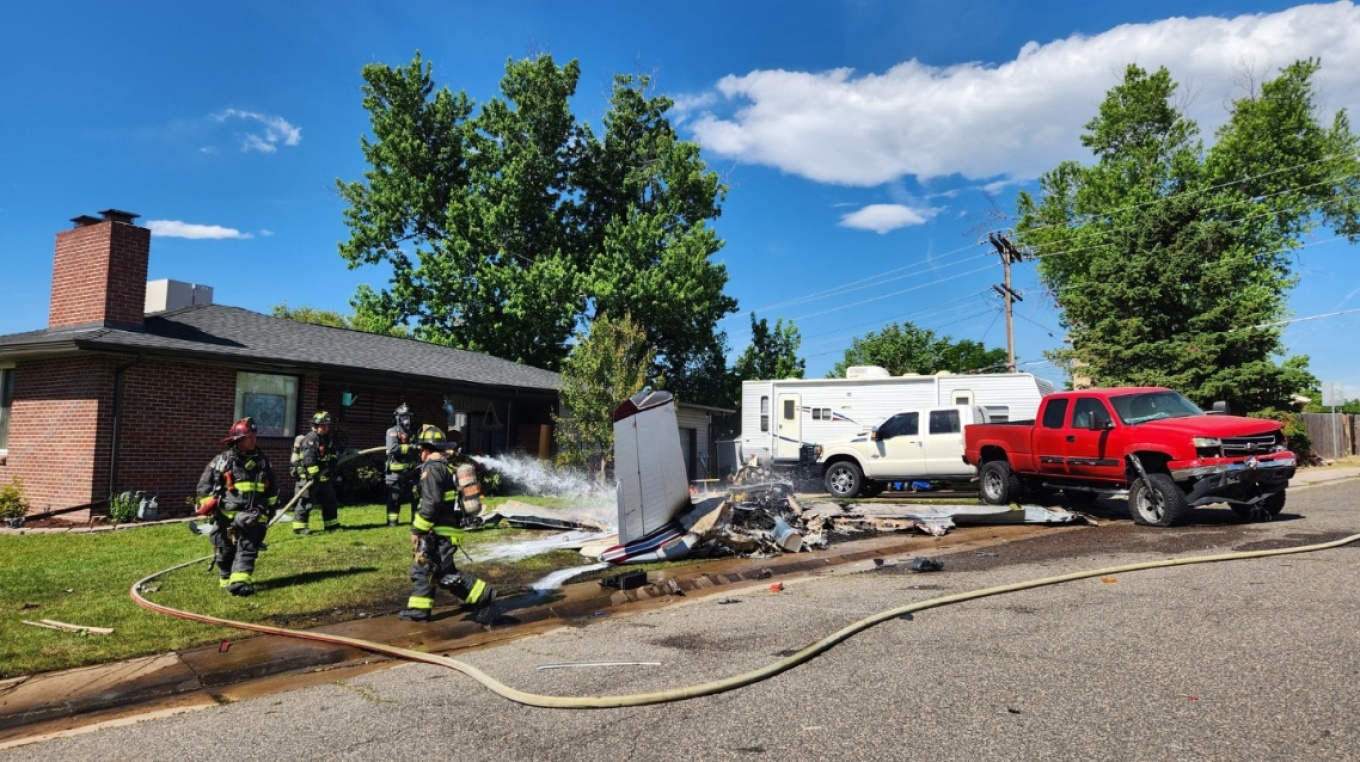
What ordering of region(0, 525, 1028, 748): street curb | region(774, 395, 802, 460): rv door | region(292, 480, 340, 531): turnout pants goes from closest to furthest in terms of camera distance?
→ region(0, 525, 1028, 748): street curb
region(292, 480, 340, 531): turnout pants
region(774, 395, 802, 460): rv door

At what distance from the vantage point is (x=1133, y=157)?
37531 mm

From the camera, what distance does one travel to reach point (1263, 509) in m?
11.5

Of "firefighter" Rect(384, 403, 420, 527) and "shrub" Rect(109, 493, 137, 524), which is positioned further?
"shrub" Rect(109, 493, 137, 524)

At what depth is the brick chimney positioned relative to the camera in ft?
47.2

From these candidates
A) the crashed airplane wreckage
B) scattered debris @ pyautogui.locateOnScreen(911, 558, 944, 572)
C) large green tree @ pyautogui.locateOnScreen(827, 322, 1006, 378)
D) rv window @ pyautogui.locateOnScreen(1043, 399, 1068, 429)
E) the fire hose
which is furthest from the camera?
large green tree @ pyautogui.locateOnScreen(827, 322, 1006, 378)

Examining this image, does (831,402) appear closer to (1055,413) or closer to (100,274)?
(1055,413)

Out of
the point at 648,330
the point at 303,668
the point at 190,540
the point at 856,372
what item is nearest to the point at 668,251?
the point at 648,330

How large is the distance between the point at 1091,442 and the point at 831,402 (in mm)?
9799

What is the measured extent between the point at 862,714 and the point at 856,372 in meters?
19.3

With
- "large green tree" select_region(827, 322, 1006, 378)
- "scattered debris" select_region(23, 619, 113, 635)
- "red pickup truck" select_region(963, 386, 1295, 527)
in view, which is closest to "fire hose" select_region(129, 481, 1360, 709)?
"scattered debris" select_region(23, 619, 113, 635)

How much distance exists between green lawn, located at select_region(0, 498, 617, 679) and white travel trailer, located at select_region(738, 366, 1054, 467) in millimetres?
11055

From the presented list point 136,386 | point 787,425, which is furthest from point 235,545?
point 787,425

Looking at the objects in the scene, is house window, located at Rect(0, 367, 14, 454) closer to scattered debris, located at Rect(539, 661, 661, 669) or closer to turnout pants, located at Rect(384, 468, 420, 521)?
turnout pants, located at Rect(384, 468, 420, 521)

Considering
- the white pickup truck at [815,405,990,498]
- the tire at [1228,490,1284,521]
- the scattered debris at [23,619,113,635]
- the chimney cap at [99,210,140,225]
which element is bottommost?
the scattered debris at [23,619,113,635]
